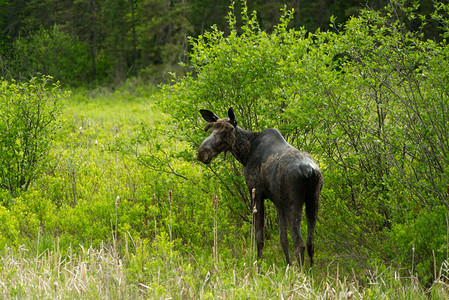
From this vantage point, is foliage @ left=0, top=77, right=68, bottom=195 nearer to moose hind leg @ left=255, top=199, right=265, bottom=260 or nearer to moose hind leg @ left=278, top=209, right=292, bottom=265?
moose hind leg @ left=255, top=199, right=265, bottom=260

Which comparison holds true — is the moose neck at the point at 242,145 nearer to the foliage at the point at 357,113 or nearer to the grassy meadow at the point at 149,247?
the grassy meadow at the point at 149,247

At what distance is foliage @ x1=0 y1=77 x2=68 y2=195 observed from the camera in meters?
9.45

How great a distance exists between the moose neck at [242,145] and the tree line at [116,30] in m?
20.4

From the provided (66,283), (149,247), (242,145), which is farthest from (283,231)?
(66,283)

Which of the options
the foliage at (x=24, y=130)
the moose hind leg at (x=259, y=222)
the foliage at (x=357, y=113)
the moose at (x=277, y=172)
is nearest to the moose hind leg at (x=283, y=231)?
the moose at (x=277, y=172)

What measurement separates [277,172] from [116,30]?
30.2 meters

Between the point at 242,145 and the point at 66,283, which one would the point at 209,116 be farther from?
the point at 66,283

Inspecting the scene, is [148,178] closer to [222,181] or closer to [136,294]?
[222,181]

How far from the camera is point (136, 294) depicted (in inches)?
210

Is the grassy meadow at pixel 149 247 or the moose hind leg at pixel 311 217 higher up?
the moose hind leg at pixel 311 217

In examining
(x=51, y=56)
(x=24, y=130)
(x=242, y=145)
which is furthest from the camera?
→ (x=51, y=56)

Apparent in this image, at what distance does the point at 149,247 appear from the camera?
6.64 m

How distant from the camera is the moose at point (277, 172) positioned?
513cm

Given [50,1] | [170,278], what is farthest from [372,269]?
[50,1]
